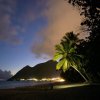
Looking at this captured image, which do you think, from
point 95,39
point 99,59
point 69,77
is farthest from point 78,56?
point 95,39

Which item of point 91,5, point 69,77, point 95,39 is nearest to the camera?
point 91,5

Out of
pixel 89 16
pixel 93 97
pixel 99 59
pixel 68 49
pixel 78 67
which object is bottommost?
pixel 93 97

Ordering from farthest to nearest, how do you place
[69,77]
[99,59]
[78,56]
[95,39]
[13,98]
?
1. [69,77]
2. [78,56]
3. [99,59]
4. [13,98]
5. [95,39]

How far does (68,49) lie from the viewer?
5962 centimetres

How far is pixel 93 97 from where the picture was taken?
1967 cm

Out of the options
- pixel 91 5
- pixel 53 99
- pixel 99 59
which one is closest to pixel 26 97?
pixel 53 99

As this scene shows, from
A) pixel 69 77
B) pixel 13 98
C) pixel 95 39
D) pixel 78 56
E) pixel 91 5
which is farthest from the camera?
pixel 69 77

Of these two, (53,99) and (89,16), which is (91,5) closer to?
(89,16)

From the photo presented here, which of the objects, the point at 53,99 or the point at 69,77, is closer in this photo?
the point at 53,99

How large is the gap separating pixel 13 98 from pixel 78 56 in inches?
1528

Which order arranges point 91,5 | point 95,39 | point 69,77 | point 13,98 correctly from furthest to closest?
point 69,77 → point 13,98 → point 95,39 → point 91,5

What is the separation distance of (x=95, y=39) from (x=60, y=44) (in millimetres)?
41826

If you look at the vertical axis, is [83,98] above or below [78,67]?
below

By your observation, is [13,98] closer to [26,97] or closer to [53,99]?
[26,97]
